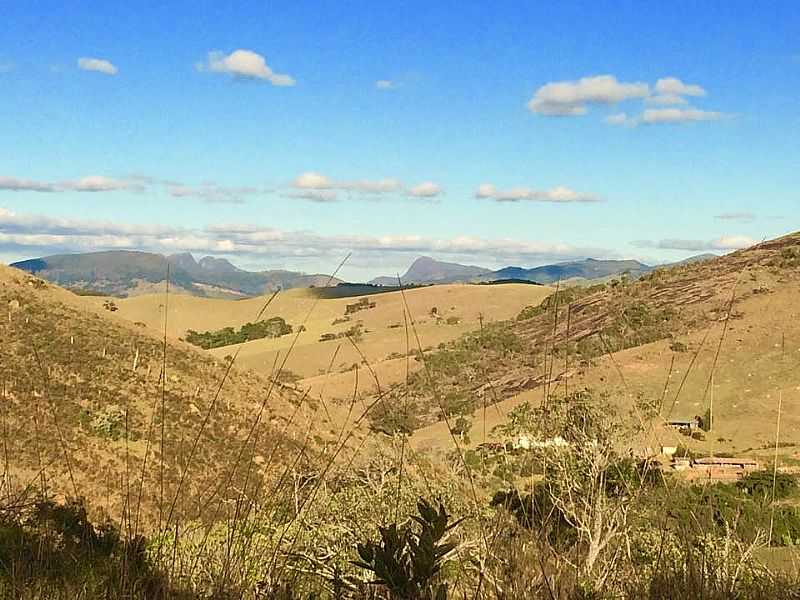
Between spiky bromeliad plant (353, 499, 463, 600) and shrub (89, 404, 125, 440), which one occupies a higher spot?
spiky bromeliad plant (353, 499, 463, 600)

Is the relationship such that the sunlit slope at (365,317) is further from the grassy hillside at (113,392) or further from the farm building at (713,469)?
the farm building at (713,469)

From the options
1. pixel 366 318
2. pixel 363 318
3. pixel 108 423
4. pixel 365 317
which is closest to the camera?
pixel 108 423

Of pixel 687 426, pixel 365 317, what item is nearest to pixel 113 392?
pixel 687 426

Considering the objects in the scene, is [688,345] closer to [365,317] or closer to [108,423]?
[108,423]

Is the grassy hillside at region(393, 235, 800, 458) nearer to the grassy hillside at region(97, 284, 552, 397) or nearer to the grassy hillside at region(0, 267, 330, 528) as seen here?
the grassy hillside at region(0, 267, 330, 528)

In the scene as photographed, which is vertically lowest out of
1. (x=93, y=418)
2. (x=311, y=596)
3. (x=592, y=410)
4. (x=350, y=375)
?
(x=350, y=375)

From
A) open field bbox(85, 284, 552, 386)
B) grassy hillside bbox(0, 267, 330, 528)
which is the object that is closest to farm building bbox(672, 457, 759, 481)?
grassy hillside bbox(0, 267, 330, 528)

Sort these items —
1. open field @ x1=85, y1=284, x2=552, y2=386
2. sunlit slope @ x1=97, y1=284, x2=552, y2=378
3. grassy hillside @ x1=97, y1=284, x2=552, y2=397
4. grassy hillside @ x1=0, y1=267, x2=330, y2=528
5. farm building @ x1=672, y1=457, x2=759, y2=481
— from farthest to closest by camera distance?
sunlit slope @ x1=97, y1=284, x2=552, y2=378 → grassy hillside @ x1=97, y1=284, x2=552, y2=397 → open field @ x1=85, y1=284, x2=552, y2=386 → grassy hillside @ x1=0, y1=267, x2=330, y2=528 → farm building @ x1=672, y1=457, x2=759, y2=481

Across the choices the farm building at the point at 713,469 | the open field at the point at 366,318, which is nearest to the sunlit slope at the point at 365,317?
the open field at the point at 366,318

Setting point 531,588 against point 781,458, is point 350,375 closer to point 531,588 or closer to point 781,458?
point 781,458

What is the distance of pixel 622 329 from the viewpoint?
5200cm

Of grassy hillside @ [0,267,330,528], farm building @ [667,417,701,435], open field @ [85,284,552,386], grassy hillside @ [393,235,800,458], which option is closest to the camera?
farm building @ [667,417,701,435]

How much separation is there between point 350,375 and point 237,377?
88.0 feet

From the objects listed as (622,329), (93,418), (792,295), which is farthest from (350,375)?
(93,418)
